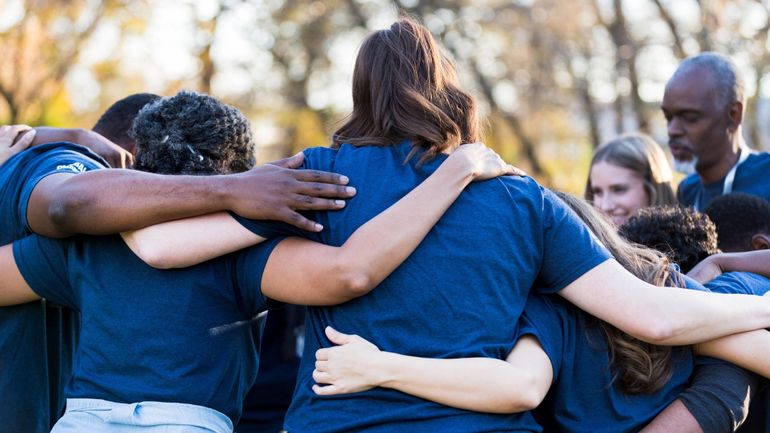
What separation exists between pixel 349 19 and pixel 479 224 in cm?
1453

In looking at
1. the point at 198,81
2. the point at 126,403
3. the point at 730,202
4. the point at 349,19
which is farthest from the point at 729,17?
the point at 126,403

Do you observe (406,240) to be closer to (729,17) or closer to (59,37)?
(729,17)

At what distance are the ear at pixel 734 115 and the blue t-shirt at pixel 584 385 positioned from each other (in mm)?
2837

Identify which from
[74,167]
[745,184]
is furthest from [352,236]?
[745,184]

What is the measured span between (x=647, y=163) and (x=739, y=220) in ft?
4.26

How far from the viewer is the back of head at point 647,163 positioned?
4.85 metres

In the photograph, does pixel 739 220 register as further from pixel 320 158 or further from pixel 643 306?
pixel 320 158

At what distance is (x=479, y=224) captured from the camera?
248 cm

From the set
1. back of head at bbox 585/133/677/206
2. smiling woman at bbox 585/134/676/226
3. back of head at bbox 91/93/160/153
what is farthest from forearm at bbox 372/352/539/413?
back of head at bbox 585/133/677/206

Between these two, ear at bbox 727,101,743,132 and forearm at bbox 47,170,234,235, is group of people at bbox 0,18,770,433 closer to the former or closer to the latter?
forearm at bbox 47,170,234,235

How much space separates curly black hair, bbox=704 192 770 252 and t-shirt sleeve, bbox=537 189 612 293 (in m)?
1.27

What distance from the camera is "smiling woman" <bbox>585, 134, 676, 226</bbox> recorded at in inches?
190

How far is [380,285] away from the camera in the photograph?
2479 millimetres

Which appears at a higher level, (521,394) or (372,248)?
(372,248)
